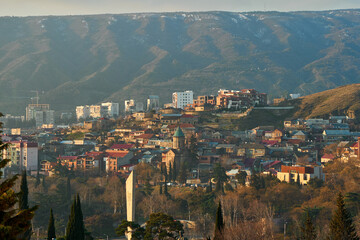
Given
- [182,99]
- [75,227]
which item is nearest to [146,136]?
[182,99]

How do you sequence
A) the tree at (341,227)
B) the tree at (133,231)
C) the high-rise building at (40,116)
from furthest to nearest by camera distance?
the high-rise building at (40,116) → the tree at (133,231) → the tree at (341,227)

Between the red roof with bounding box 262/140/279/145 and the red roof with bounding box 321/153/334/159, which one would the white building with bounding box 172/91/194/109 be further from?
the red roof with bounding box 321/153/334/159

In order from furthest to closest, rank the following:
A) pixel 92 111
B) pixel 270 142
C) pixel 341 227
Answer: pixel 92 111 < pixel 270 142 < pixel 341 227

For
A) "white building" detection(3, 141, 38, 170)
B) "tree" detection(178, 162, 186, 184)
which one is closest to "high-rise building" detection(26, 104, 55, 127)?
"white building" detection(3, 141, 38, 170)

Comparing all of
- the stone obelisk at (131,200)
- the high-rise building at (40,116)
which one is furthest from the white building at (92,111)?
the stone obelisk at (131,200)

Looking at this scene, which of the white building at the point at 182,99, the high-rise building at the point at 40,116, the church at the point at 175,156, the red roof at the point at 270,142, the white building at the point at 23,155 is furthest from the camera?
the high-rise building at the point at 40,116

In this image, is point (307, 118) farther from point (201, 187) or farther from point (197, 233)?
point (197, 233)

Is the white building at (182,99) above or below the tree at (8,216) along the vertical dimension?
above

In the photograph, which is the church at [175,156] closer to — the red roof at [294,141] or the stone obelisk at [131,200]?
the red roof at [294,141]

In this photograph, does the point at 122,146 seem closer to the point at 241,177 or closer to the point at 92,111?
the point at 241,177
